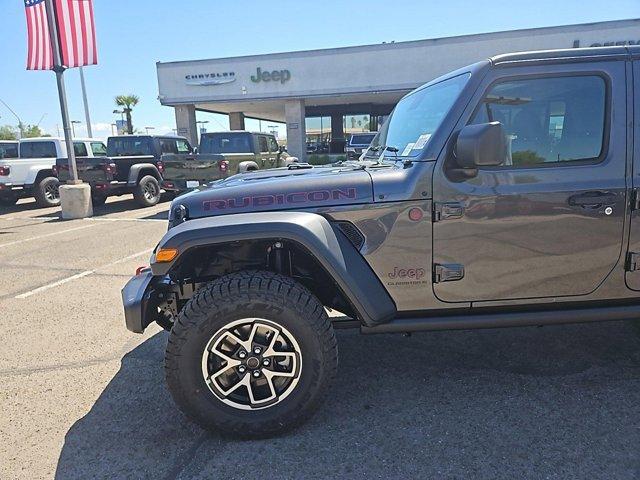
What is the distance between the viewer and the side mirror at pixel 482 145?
87.9 inches

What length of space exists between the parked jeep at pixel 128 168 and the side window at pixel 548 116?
9.93m

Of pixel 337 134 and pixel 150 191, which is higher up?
pixel 337 134

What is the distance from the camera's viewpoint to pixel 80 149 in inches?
522

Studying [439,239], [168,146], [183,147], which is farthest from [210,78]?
[439,239]

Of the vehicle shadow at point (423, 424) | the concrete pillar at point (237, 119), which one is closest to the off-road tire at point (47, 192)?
the vehicle shadow at point (423, 424)

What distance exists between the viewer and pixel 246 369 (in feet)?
8.02

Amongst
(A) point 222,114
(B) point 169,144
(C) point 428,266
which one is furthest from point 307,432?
(A) point 222,114

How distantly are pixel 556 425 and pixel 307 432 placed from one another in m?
1.36

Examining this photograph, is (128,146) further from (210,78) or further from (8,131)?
(8,131)

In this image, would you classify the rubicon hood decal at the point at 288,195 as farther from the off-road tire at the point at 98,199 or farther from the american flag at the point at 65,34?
the off-road tire at the point at 98,199

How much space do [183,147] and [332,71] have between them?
11.1 metres

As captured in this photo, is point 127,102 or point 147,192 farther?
point 127,102

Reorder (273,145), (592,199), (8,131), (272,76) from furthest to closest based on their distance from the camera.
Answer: (8,131), (272,76), (273,145), (592,199)

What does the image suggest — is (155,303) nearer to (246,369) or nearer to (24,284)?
(246,369)
